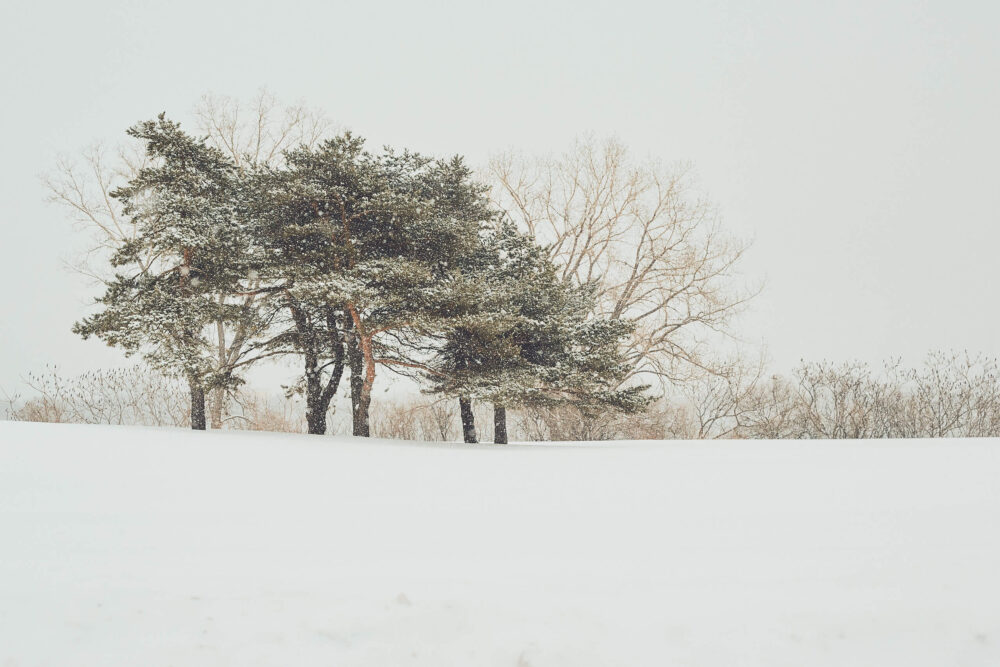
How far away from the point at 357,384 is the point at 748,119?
1609 cm

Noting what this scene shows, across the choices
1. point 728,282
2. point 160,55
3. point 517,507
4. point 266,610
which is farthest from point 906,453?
point 160,55

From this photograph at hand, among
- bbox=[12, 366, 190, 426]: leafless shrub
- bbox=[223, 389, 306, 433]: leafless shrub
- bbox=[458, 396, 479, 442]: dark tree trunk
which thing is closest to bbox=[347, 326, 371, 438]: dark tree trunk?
bbox=[458, 396, 479, 442]: dark tree trunk

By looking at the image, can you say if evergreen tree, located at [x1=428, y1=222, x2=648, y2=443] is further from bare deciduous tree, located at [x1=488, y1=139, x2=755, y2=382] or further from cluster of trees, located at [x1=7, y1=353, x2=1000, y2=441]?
bare deciduous tree, located at [x1=488, y1=139, x2=755, y2=382]

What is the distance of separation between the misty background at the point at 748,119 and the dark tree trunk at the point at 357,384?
3.70 metres

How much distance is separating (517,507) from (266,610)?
1.84m

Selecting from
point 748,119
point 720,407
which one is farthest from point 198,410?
point 748,119

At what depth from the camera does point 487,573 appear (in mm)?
2072

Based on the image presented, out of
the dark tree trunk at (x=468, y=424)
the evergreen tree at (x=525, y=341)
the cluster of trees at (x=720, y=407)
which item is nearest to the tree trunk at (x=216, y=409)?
the cluster of trees at (x=720, y=407)

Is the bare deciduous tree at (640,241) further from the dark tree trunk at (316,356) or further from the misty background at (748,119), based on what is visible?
the dark tree trunk at (316,356)

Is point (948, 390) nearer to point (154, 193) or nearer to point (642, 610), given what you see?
point (642, 610)

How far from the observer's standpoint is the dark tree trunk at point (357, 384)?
364 inches

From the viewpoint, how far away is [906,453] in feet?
21.9

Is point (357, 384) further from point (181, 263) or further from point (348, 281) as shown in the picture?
point (181, 263)

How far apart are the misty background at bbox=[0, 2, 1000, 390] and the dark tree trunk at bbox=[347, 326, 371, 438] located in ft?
12.1
